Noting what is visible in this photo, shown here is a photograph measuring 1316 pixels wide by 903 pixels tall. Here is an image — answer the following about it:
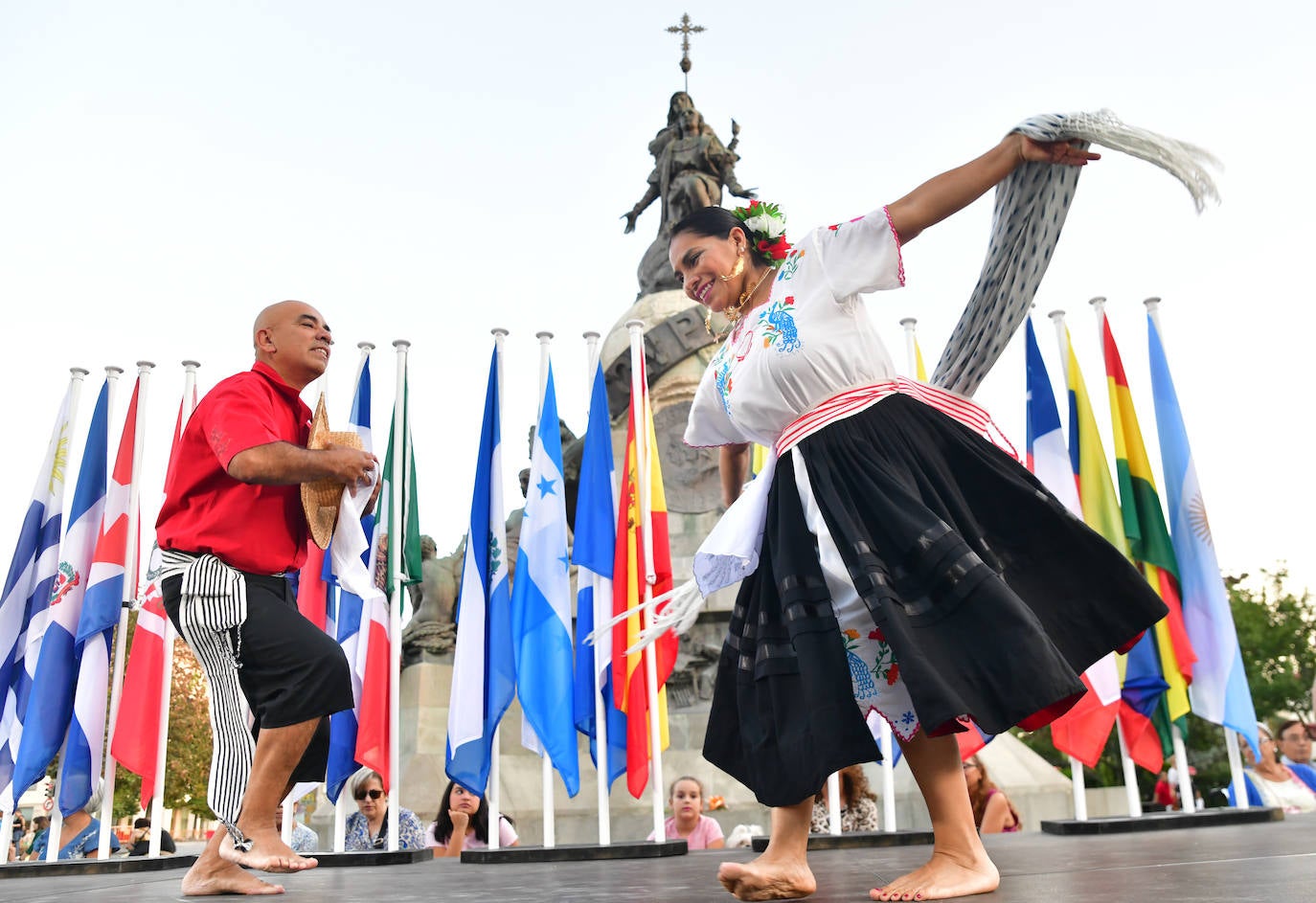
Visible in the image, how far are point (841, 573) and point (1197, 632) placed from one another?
4213 mm

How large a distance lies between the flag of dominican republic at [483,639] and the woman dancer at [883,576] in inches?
117

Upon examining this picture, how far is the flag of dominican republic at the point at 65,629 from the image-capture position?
18.2ft

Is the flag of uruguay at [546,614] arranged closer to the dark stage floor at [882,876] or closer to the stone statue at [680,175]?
the dark stage floor at [882,876]

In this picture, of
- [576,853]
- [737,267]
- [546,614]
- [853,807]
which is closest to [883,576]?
[737,267]

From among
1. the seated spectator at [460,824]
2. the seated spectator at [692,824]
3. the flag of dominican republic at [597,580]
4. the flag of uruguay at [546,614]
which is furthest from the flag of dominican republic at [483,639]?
the seated spectator at [692,824]

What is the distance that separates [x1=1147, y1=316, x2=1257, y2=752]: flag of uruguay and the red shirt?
469cm

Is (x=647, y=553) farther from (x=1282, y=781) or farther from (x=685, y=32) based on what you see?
(x=685, y=32)

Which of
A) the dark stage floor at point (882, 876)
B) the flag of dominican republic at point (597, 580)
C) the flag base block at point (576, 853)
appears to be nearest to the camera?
the dark stage floor at point (882, 876)

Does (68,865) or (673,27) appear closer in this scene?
(68,865)

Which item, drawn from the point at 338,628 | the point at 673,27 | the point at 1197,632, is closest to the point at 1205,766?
the point at 673,27

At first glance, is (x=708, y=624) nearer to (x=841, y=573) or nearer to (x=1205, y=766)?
(x=841, y=573)

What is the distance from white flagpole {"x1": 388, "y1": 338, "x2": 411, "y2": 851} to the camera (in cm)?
544

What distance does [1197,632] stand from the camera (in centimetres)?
576

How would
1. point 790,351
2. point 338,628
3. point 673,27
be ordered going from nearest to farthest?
point 790,351
point 338,628
point 673,27
